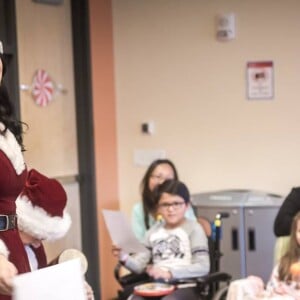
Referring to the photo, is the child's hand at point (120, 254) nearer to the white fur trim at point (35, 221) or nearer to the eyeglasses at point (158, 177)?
the eyeglasses at point (158, 177)

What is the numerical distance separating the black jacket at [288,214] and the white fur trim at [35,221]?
1.50m

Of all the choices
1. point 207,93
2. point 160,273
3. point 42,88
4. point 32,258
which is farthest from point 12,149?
point 207,93

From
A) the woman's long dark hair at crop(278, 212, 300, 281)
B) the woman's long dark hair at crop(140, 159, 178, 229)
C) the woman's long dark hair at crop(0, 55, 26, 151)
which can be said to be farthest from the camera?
the woman's long dark hair at crop(140, 159, 178, 229)

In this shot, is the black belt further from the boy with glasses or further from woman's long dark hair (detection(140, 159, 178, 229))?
woman's long dark hair (detection(140, 159, 178, 229))

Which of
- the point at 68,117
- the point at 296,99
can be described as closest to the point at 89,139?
the point at 68,117

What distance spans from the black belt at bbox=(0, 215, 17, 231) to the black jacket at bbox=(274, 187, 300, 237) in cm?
184

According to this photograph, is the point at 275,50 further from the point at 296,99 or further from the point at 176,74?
the point at 176,74

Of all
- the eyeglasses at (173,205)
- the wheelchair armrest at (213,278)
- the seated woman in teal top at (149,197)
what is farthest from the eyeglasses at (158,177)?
the wheelchair armrest at (213,278)

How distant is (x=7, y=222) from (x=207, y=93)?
294cm

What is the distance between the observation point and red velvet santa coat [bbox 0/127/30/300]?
1.82 m

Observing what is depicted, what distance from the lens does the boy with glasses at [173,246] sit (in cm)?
332

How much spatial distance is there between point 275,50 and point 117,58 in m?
1.11

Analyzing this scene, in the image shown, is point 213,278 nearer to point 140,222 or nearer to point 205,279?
point 205,279

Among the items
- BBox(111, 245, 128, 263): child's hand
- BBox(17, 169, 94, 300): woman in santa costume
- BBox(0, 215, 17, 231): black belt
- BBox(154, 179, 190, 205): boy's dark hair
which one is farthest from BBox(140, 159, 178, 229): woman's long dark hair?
BBox(0, 215, 17, 231): black belt
